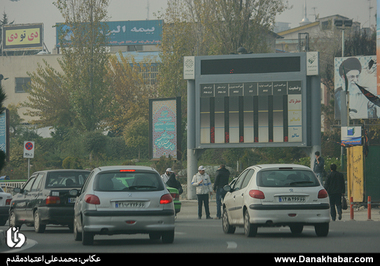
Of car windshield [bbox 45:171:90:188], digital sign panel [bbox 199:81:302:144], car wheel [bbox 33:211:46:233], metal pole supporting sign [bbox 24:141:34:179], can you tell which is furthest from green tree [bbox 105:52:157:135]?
car wheel [bbox 33:211:46:233]

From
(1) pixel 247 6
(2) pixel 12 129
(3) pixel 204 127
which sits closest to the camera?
(3) pixel 204 127

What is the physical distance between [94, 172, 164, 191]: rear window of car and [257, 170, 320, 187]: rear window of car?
2.25m

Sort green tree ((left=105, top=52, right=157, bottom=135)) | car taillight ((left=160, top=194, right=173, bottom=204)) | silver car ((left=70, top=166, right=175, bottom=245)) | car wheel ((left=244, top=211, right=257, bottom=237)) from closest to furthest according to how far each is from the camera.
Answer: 1. silver car ((left=70, top=166, right=175, bottom=245))
2. car taillight ((left=160, top=194, right=173, bottom=204))
3. car wheel ((left=244, top=211, right=257, bottom=237))
4. green tree ((left=105, top=52, right=157, bottom=135))

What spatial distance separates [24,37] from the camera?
100 m

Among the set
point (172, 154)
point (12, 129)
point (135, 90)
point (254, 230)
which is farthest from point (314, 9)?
point (254, 230)

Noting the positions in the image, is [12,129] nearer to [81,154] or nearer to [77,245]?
[81,154]

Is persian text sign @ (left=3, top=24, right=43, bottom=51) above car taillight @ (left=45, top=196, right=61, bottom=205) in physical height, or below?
above

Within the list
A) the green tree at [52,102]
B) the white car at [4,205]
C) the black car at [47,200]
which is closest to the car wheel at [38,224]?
the black car at [47,200]

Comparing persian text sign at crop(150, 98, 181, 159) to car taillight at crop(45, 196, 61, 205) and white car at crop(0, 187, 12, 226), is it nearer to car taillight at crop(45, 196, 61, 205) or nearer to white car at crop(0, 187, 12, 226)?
white car at crop(0, 187, 12, 226)

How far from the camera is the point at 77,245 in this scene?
11.8m

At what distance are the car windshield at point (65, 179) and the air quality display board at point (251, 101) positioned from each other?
40.4 feet

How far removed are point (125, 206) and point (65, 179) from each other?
5019 millimetres

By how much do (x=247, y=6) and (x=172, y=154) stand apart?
38.4ft

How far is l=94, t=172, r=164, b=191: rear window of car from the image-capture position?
11.7 m
